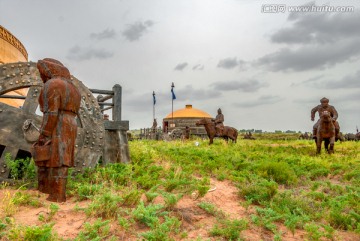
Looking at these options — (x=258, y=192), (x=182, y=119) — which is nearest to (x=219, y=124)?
(x=258, y=192)

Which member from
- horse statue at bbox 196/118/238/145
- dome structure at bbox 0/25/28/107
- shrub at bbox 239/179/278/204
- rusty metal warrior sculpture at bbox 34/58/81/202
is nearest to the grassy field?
Result: shrub at bbox 239/179/278/204

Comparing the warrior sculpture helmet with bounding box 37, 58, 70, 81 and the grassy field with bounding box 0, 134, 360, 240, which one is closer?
the grassy field with bounding box 0, 134, 360, 240

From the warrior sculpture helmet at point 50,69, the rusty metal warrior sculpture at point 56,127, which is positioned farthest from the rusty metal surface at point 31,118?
the warrior sculpture helmet at point 50,69

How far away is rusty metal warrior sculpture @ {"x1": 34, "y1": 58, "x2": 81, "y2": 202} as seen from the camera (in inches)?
193

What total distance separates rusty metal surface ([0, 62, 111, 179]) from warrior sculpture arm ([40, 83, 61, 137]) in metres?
1.75

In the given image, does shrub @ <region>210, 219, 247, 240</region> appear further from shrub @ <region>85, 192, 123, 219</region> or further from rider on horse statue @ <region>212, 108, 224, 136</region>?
rider on horse statue @ <region>212, 108, 224, 136</region>

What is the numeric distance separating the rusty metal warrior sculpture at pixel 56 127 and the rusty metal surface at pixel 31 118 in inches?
57.9

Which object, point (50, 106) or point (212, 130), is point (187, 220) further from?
point (212, 130)

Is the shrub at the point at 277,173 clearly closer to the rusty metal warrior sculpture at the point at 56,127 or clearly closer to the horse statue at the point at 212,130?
the rusty metal warrior sculpture at the point at 56,127

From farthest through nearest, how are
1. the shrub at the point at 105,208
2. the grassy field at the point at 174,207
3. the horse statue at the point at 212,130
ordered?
the horse statue at the point at 212,130, the shrub at the point at 105,208, the grassy field at the point at 174,207

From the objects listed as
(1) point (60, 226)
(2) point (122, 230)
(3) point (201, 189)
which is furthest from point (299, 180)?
(1) point (60, 226)

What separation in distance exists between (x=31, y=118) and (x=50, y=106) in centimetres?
193

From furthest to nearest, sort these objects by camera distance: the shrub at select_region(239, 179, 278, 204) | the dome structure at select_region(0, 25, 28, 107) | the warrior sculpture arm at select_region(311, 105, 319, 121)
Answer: the dome structure at select_region(0, 25, 28, 107), the warrior sculpture arm at select_region(311, 105, 319, 121), the shrub at select_region(239, 179, 278, 204)

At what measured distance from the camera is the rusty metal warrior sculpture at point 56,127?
4895mm
